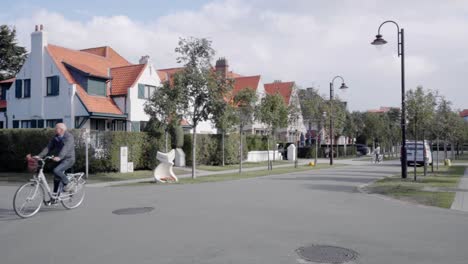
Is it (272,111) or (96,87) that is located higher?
(96,87)

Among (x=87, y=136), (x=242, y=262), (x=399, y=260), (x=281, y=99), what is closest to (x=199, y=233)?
(x=242, y=262)

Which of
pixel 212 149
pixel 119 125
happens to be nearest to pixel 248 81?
pixel 212 149

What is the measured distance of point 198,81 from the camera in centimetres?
1986

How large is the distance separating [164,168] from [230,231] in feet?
35.9

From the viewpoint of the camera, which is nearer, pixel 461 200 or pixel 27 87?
pixel 461 200

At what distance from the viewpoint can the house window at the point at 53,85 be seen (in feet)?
99.5

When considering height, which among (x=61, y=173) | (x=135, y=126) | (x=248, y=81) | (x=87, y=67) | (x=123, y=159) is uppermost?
(x=248, y=81)

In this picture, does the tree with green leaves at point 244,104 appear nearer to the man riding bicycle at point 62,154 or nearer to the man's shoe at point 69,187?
the man's shoe at point 69,187

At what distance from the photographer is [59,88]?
99.4ft

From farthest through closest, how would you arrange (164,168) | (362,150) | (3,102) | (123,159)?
(362,150), (3,102), (123,159), (164,168)

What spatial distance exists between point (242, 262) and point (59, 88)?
90.4ft

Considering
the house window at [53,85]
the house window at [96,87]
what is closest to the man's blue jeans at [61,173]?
the house window at [96,87]

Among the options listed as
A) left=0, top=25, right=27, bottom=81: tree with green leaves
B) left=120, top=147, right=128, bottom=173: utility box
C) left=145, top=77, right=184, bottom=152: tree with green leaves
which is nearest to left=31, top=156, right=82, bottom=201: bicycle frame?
left=145, top=77, right=184, bottom=152: tree with green leaves

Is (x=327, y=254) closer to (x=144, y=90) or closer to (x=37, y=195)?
(x=37, y=195)
